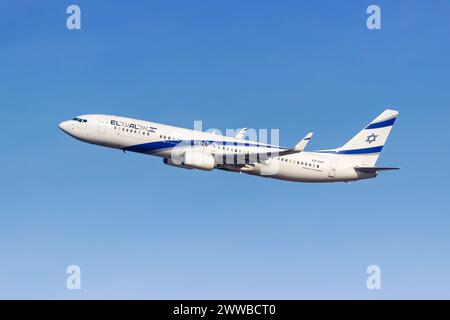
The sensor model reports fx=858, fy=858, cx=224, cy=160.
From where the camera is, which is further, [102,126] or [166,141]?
[102,126]

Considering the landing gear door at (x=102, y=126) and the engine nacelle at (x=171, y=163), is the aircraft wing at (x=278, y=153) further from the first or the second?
the landing gear door at (x=102, y=126)

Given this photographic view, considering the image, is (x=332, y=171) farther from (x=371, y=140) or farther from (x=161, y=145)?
(x=161, y=145)

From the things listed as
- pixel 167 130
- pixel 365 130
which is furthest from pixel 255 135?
pixel 365 130

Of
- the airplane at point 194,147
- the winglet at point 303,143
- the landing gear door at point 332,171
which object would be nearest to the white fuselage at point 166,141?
the airplane at point 194,147

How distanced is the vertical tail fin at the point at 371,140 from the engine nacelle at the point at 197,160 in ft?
70.6

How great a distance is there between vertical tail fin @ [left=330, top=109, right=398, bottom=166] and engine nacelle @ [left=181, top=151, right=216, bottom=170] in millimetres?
21522

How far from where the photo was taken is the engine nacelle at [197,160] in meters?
113

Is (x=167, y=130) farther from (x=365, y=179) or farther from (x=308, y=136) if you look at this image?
(x=365, y=179)

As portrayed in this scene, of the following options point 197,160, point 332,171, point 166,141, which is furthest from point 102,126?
point 332,171

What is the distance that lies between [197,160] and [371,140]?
94.3 ft

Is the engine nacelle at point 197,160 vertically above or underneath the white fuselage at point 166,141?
underneath

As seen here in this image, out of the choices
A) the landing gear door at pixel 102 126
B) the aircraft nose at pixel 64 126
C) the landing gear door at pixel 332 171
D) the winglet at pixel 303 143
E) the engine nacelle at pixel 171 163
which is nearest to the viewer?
the winglet at pixel 303 143

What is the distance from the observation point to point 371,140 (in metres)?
126

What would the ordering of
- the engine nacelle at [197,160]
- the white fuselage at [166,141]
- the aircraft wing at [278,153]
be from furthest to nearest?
the white fuselage at [166,141] → the engine nacelle at [197,160] → the aircraft wing at [278,153]
